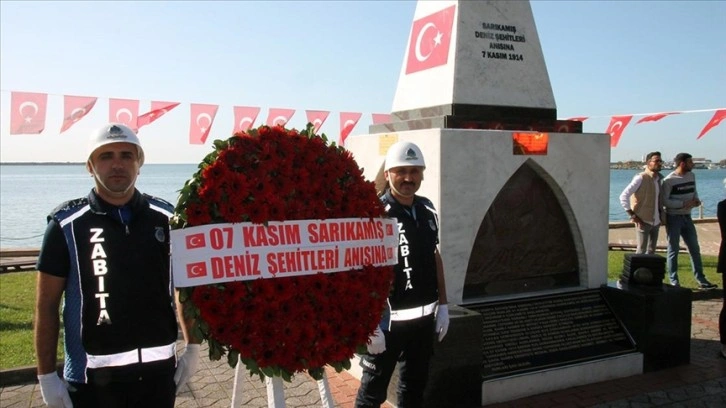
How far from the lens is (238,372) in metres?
2.92

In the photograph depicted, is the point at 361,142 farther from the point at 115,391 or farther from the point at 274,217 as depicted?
the point at 115,391

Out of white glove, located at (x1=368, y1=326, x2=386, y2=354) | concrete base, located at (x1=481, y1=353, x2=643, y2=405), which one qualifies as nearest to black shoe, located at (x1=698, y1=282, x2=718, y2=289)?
concrete base, located at (x1=481, y1=353, x2=643, y2=405)

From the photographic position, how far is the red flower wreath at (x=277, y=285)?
8.46 feet

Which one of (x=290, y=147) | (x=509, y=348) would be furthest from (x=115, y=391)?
(x=509, y=348)

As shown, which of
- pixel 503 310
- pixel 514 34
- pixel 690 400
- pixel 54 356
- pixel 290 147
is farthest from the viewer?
pixel 514 34

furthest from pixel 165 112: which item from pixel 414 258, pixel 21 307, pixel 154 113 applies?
pixel 414 258

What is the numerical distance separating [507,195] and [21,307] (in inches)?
275

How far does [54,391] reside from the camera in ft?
8.39

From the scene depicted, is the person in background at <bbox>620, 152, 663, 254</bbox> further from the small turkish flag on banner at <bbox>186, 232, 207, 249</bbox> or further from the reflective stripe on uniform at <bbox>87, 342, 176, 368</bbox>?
the reflective stripe on uniform at <bbox>87, 342, 176, 368</bbox>

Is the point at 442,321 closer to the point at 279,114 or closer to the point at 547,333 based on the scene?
the point at 547,333

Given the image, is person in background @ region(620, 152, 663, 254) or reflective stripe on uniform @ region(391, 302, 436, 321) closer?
reflective stripe on uniform @ region(391, 302, 436, 321)

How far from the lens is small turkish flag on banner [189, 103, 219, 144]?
12039 mm

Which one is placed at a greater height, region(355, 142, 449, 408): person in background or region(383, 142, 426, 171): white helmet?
region(383, 142, 426, 171): white helmet

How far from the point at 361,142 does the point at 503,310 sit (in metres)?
2.41
